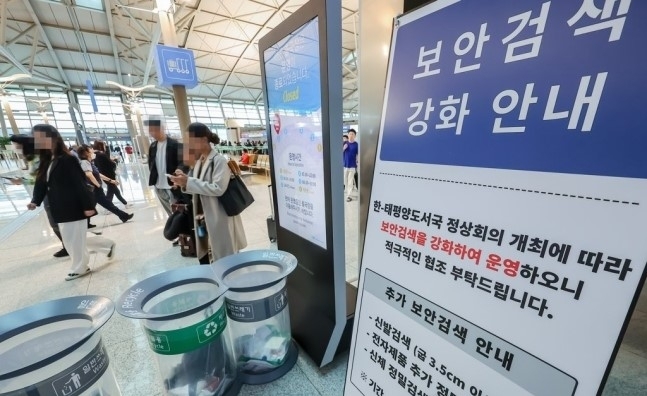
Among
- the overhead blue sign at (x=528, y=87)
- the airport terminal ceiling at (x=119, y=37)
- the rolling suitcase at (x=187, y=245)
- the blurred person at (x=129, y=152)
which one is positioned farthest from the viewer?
the blurred person at (x=129, y=152)

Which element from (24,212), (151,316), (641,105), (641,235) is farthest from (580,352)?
(24,212)

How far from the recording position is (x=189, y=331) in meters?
1.17

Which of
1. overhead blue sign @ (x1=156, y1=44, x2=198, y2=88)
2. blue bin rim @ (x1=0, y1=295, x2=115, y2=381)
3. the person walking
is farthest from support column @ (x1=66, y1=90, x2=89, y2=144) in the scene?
blue bin rim @ (x1=0, y1=295, x2=115, y2=381)

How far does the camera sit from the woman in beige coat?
79.4 inches

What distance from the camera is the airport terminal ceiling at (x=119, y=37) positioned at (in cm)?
1123

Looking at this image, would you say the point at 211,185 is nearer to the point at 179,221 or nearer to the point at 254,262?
the point at 254,262

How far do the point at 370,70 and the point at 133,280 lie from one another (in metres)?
2.95

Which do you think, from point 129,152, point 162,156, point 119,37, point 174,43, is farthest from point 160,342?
point 129,152

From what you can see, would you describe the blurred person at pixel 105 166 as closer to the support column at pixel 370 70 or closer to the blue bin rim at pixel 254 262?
the blue bin rim at pixel 254 262

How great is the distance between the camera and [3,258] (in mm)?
3473

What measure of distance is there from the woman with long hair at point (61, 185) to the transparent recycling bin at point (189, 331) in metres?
1.97

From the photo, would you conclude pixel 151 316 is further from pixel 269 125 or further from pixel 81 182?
pixel 81 182

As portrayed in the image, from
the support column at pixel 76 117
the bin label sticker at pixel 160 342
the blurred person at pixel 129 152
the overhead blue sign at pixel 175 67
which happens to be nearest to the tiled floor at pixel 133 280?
the bin label sticker at pixel 160 342

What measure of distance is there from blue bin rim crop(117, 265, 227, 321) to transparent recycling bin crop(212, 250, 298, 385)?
82 millimetres
